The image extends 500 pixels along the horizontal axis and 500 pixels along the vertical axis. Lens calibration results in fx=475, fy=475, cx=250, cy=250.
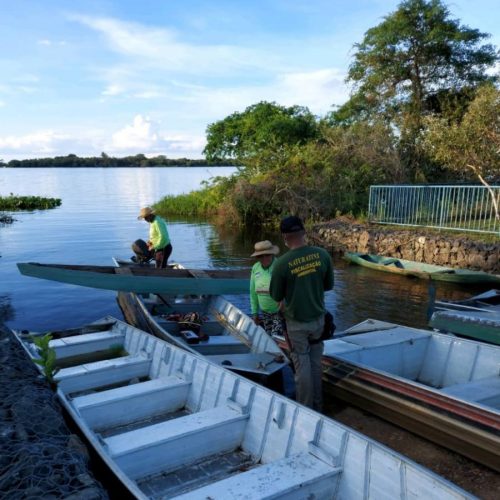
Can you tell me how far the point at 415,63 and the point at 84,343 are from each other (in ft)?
78.2

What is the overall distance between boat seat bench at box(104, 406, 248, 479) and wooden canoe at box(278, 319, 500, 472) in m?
2.00

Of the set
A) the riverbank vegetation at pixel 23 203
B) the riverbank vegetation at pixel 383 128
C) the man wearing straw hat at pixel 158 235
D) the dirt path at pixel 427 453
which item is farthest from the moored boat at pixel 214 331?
the riverbank vegetation at pixel 23 203

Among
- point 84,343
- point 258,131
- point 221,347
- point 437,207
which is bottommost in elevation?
point 221,347

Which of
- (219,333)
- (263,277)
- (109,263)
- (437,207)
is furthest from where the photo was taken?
(109,263)

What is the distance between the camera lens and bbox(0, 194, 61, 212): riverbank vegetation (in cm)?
3956

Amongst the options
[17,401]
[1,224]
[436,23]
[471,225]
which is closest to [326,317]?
[17,401]

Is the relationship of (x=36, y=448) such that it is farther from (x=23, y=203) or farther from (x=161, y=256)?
(x=23, y=203)

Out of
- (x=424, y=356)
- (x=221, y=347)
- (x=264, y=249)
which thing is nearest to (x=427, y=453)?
(x=424, y=356)

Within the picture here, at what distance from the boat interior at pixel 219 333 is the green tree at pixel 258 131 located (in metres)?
18.7

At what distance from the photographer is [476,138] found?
56.2 feet

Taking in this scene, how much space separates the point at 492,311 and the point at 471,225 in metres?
9.06

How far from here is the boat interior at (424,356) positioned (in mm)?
6595

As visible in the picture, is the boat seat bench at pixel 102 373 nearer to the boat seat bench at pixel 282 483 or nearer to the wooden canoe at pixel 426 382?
the wooden canoe at pixel 426 382

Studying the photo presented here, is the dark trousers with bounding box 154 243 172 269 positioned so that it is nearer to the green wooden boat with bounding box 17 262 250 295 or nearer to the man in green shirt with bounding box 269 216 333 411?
the green wooden boat with bounding box 17 262 250 295
